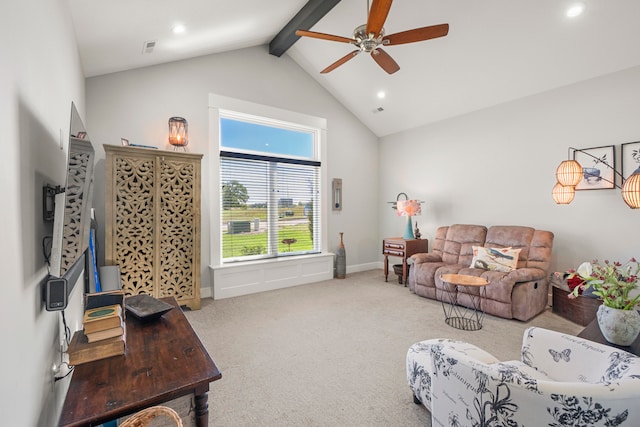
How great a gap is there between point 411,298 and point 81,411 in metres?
3.98

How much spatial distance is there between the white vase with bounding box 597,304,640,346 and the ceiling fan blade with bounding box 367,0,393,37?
100 inches

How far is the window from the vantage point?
458 centimetres

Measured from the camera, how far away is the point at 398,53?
4238 mm

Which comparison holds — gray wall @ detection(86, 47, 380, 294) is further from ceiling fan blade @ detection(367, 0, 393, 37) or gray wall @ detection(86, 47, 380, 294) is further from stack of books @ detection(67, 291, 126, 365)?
stack of books @ detection(67, 291, 126, 365)

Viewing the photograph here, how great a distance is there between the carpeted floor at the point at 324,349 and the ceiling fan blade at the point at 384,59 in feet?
9.72

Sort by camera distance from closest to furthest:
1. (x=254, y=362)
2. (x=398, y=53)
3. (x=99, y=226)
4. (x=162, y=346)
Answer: (x=162, y=346) → (x=254, y=362) → (x=99, y=226) → (x=398, y=53)

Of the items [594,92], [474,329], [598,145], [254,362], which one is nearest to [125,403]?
[254,362]

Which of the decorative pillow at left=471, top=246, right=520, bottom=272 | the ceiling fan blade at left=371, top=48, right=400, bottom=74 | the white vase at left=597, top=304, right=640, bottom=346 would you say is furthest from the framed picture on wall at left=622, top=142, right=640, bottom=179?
the ceiling fan blade at left=371, top=48, right=400, bottom=74

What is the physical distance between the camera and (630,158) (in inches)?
132

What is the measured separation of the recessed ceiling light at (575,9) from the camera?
115 inches

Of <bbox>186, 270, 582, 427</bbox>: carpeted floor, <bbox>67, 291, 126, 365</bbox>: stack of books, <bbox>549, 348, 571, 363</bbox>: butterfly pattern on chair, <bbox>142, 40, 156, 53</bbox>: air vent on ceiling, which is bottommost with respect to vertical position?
<bbox>186, 270, 582, 427</bbox>: carpeted floor

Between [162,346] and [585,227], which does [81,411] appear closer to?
[162,346]

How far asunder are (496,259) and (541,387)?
332 cm

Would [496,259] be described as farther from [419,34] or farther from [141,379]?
[141,379]
